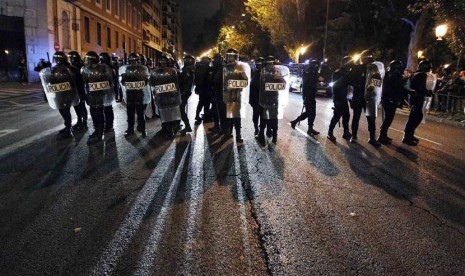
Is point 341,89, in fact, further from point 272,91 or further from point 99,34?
point 99,34

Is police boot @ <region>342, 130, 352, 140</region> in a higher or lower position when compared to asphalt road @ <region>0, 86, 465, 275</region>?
higher

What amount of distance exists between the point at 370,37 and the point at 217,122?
82.4 feet

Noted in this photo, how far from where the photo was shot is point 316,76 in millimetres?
9188

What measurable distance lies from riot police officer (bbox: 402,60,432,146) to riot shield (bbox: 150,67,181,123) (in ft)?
16.6

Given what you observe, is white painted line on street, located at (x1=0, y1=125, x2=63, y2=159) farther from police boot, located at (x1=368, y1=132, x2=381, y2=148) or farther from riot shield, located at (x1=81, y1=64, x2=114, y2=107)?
police boot, located at (x1=368, y1=132, x2=381, y2=148)

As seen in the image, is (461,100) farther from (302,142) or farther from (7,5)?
(7,5)

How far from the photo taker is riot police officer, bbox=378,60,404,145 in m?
8.34

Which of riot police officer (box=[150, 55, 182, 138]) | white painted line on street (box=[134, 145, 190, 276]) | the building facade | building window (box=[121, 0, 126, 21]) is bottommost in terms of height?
white painted line on street (box=[134, 145, 190, 276])

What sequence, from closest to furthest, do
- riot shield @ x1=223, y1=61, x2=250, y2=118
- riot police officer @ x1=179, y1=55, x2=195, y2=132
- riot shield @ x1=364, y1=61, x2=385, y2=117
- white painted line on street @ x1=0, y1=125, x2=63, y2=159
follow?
white painted line on street @ x1=0, y1=125, x2=63, y2=159 → riot shield @ x1=223, y1=61, x2=250, y2=118 → riot shield @ x1=364, y1=61, x2=385, y2=117 → riot police officer @ x1=179, y1=55, x2=195, y2=132

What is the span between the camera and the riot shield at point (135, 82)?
8.20 metres

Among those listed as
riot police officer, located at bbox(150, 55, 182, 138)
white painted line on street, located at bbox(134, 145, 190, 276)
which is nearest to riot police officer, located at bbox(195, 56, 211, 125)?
riot police officer, located at bbox(150, 55, 182, 138)

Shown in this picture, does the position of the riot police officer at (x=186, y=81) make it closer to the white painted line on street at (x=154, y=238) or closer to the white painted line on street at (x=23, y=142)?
the white painted line on street at (x=23, y=142)

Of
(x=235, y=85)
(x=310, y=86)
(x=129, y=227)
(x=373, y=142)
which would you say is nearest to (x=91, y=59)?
(x=235, y=85)

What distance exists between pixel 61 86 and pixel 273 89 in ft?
14.2
